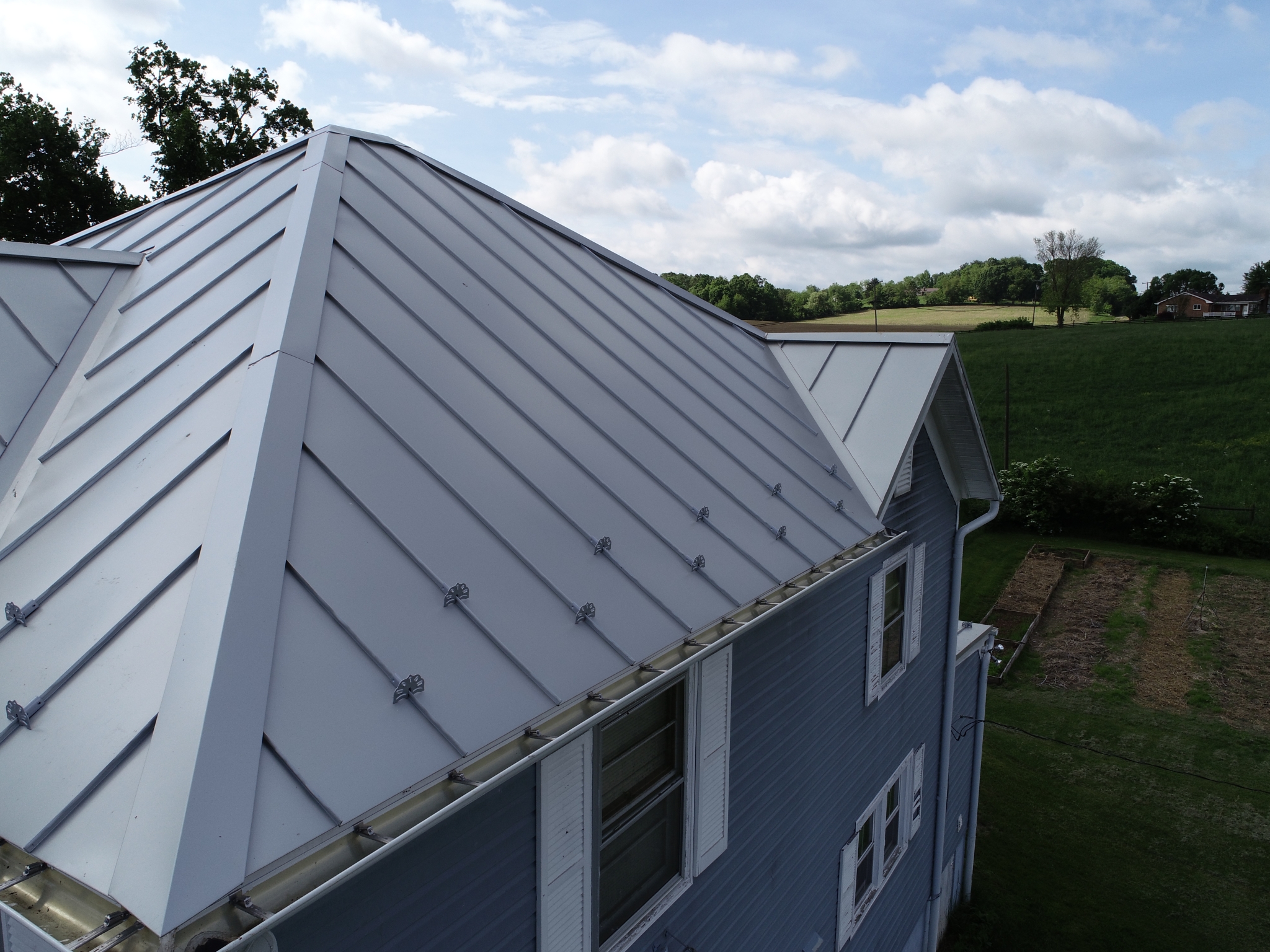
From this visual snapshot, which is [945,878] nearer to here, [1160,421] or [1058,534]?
[1058,534]

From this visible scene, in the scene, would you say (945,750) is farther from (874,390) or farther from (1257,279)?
(1257,279)

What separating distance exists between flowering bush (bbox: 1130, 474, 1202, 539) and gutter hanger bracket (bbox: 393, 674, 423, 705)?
34.5 meters

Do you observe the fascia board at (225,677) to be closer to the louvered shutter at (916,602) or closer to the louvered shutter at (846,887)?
the louvered shutter at (846,887)

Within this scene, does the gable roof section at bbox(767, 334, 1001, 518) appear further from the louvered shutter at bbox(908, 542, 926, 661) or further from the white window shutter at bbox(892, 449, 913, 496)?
the louvered shutter at bbox(908, 542, 926, 661)

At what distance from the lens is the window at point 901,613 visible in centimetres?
898

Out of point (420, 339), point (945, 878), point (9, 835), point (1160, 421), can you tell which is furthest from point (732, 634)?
point (1160, 421)

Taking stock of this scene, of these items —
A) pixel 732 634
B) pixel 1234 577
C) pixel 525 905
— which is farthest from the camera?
pixel 1234 577

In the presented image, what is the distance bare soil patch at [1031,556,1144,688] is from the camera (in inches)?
819

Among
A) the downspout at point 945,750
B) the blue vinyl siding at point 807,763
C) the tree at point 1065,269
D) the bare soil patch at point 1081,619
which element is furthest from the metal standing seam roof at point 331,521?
the tree at point 1065,269

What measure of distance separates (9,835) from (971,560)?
101 feet

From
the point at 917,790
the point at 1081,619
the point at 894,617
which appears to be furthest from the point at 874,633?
the point at 1081,619

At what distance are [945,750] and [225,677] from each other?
1131 cm

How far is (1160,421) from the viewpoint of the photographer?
4025cm

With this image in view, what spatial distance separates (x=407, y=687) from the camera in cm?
287
